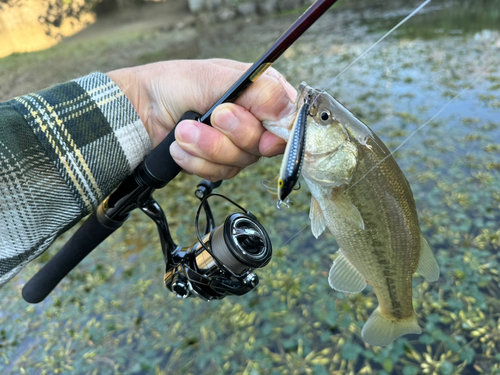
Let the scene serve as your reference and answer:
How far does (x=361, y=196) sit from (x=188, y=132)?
0.74 m

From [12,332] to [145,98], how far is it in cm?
297

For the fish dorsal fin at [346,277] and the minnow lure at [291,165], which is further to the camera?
the fish dorsal fin at [346,277]

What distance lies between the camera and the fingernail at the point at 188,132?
55.7 inches

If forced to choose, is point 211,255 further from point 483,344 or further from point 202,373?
point 483,344

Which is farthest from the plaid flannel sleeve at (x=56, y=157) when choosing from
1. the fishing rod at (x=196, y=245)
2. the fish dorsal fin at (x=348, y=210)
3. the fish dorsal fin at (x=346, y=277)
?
the fish dorsal fin at (x=346, y=277)

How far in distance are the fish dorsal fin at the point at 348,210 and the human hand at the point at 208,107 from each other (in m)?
0.32

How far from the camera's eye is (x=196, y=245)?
1649 mm

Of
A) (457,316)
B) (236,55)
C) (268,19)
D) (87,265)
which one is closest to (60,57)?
(236,55)

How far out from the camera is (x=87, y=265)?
3.99m

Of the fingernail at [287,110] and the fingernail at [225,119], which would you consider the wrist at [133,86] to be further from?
the fingernail at [287,110]

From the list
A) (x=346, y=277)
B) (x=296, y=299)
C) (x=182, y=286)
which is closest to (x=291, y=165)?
(x=346, y=277)

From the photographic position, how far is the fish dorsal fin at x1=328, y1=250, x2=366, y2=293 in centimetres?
150

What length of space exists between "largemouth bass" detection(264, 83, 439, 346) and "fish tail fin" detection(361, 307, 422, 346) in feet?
0.08

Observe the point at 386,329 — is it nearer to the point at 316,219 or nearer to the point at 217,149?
the point at 316,219
